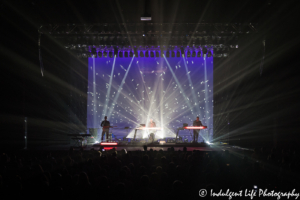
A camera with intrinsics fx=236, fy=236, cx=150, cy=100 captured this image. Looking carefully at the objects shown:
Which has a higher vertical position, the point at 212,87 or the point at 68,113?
the point at 212,87

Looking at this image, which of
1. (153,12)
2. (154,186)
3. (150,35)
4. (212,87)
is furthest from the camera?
(212,87)

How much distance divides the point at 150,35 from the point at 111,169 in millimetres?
6143

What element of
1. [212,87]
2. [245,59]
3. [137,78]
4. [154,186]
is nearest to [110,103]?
[137,78]

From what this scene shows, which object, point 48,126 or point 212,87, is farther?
point 212,87

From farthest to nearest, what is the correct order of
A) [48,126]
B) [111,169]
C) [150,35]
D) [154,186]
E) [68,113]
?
[68,113]
[48,126]
[150,35]
[111,169]
[154,186]

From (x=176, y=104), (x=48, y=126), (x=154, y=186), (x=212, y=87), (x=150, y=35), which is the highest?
(x=150, y=35)

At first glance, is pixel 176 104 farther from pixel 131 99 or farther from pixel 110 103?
pixel 110 103

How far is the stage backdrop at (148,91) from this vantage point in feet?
40.5

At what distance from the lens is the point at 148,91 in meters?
12.5

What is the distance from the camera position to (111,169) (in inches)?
147

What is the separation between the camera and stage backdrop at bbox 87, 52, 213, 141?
12352 millimetres

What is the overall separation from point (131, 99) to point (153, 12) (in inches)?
224

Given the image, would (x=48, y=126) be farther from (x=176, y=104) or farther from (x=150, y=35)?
(x=176, y=104)

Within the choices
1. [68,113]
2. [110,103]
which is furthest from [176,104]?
[68,113]
